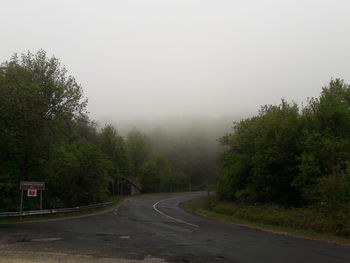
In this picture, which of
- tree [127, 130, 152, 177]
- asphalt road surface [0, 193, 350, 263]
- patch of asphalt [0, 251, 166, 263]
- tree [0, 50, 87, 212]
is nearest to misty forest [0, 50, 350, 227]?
tree [0, 50, 87, 212]

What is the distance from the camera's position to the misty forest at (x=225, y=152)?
87.2 feet

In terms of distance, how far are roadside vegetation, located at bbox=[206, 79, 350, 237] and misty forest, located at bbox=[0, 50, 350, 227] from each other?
0.08m

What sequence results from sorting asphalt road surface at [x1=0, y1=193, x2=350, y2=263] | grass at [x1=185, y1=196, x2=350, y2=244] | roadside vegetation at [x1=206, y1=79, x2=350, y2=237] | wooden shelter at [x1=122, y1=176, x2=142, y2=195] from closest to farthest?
asphalt road surface at [x1=0, y1=193, x2=350, y2=263] → grass at [x1=185, y1=196, x2=350, y2=244] → roadside vegetation at [x1=206, y1=79, x2=350, y2=237] → wooden shelter at [x1=122, y1=176, x2=142, y2=195]

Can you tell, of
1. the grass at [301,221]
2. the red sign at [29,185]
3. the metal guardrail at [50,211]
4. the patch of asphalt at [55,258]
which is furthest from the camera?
the red sign at [29,185]

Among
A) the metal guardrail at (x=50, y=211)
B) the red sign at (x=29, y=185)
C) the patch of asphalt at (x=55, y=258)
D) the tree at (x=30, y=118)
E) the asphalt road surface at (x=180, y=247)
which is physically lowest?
the asphalt road surface at (x=180, y=247)

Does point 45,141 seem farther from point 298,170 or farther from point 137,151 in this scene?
point 137,151

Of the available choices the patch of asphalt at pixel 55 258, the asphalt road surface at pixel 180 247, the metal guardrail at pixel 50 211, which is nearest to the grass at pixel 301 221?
the asphalt road surface at pixel 180 247

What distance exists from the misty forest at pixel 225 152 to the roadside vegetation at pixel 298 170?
0.27ft

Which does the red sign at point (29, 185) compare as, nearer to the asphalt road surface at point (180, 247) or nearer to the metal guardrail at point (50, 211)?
the metal guardrail at point (50, 211)

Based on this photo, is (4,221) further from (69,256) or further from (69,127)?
(69,256)

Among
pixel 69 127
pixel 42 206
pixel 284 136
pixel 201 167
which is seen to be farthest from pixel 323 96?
pixel 201 167

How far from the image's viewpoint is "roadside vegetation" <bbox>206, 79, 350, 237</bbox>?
20641 mm

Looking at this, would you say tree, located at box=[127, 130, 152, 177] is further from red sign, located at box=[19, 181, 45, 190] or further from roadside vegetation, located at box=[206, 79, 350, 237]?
red sign, located at box=[19, 181, 45, 190]

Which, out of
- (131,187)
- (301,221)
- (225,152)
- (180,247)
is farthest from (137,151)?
(180,247)
